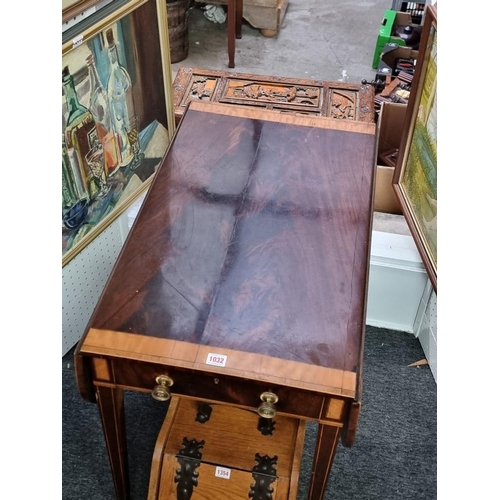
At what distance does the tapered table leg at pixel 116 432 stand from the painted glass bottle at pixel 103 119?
789 millimetres

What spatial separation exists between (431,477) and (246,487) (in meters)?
0.69

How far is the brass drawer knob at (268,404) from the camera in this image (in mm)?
1245

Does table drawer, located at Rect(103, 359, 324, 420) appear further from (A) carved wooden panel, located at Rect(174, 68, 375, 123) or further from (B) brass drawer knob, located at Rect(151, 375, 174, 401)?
(A) carved wooden panel, located at Rect(174, 68, 375, 123)

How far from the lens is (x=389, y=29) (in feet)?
13.2

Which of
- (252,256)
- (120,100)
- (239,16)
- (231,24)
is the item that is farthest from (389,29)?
(252,256)

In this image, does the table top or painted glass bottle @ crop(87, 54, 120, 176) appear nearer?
the table top

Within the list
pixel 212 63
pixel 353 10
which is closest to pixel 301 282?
pixel 212 63

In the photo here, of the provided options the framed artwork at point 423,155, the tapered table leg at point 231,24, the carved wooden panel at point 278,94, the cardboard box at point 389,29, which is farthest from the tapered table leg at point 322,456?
the tapered table leg at point 231,24

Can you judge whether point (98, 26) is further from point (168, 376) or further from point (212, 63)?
point (212, 63)

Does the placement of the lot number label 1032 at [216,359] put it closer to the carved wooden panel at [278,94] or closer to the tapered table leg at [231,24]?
the carved wooden panel at [278,94]

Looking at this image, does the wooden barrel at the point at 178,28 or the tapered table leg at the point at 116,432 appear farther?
the wooden barrel at the point at 178,28

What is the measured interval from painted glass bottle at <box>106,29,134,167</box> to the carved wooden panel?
0.77 meters

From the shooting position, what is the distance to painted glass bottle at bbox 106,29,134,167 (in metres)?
1.71

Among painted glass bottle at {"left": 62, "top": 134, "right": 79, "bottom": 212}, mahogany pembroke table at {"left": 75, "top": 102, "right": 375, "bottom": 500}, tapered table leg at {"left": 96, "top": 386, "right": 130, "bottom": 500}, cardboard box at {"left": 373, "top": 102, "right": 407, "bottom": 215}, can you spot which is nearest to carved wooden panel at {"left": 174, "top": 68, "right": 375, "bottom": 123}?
cardboard box at {"left": 373, "top": 102, "right": 407, "bottom": 215}
